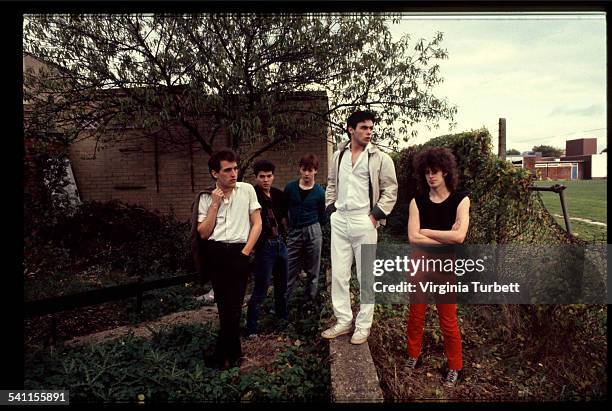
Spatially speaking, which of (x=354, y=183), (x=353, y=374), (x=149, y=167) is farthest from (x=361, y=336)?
(x=149, y=167)

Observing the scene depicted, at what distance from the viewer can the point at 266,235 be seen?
2906 mm

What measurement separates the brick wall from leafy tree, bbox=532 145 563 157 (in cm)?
173

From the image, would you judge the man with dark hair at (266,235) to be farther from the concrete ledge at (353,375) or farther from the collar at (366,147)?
the concrete ledge at (353,375)

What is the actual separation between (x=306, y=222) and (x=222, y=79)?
1545mm

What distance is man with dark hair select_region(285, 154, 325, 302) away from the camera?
2.98m

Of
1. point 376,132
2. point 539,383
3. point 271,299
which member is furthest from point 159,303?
point 539,383

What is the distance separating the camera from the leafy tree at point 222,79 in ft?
8.29

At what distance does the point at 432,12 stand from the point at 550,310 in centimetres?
232

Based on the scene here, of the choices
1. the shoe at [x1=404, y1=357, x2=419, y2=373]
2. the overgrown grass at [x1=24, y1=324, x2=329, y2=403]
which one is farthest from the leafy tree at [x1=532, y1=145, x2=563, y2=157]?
the overgrown grass at [x1=24, y1=324, x2=329, y2=403]

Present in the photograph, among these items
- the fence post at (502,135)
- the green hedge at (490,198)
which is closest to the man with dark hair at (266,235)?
the green hedge at (490,198)

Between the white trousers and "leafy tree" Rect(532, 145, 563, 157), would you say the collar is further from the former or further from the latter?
"leafy tree" Rect(532, 145, 563, 157)

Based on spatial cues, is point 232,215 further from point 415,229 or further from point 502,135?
point 502,135

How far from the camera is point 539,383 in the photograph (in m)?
2.27

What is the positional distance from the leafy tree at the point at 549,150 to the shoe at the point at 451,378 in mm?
1828
